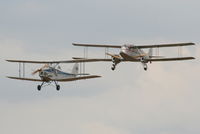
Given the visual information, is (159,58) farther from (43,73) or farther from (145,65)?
(43,73)

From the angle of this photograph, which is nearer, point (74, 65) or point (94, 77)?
point (94, 77)

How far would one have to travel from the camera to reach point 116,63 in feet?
427

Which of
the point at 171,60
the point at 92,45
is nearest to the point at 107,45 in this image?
the point at 92,45

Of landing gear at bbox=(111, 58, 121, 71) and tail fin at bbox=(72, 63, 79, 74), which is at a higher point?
landing gear at bbox=(111, 58, 121, 71)

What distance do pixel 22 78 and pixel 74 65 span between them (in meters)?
7.35

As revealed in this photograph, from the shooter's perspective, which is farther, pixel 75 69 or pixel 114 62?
pixel 75 69

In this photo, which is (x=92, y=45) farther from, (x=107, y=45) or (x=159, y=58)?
(x=159, y=58)

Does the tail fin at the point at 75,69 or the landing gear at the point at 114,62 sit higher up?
the landing gear at the point at 114,62

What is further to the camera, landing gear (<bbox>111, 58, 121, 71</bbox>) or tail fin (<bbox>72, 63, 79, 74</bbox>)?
tail fin (<bbox>72, 63, 79, 74</bbox>)

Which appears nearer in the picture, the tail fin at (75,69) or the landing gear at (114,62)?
the landing gear at (114,62)

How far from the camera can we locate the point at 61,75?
12862cm

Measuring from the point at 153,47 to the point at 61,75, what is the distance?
40.4 ft

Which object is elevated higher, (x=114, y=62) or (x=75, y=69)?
(x=114, y=62)

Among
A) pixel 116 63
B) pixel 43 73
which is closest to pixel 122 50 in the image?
pixel 116 63
